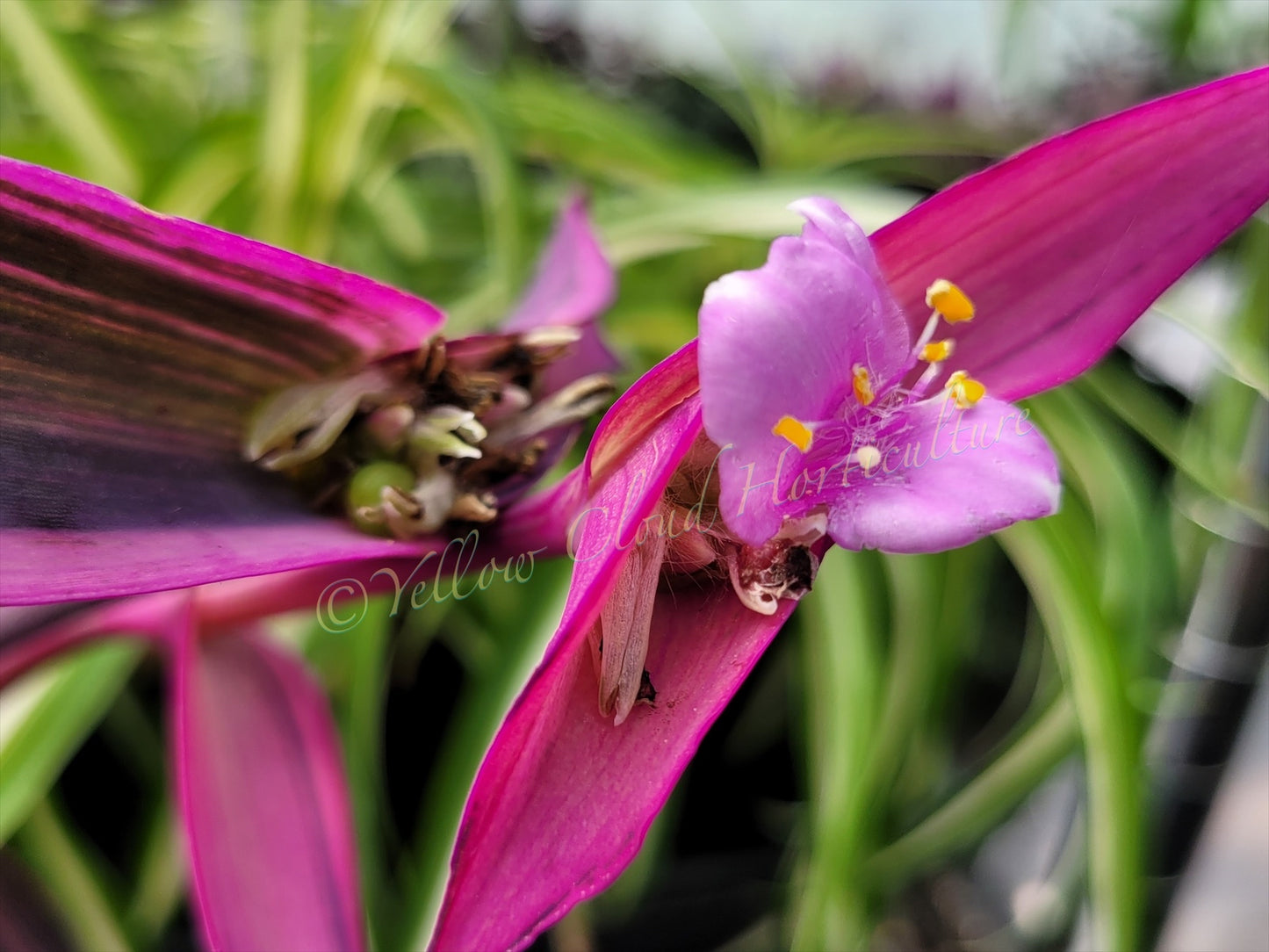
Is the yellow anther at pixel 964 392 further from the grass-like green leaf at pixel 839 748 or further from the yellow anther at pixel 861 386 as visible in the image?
the grass-like green leaf at pixel 839 748

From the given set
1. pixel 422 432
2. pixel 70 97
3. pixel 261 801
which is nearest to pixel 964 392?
pixel 422 432

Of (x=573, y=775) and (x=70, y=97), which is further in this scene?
(x=70, y=97)

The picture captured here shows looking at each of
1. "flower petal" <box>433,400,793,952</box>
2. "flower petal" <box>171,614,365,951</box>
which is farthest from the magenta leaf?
"flower petal" <box>171,614,365,951</box>

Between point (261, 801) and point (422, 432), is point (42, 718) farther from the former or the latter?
point (422, 432)

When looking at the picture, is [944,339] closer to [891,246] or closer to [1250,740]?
[891,246]
